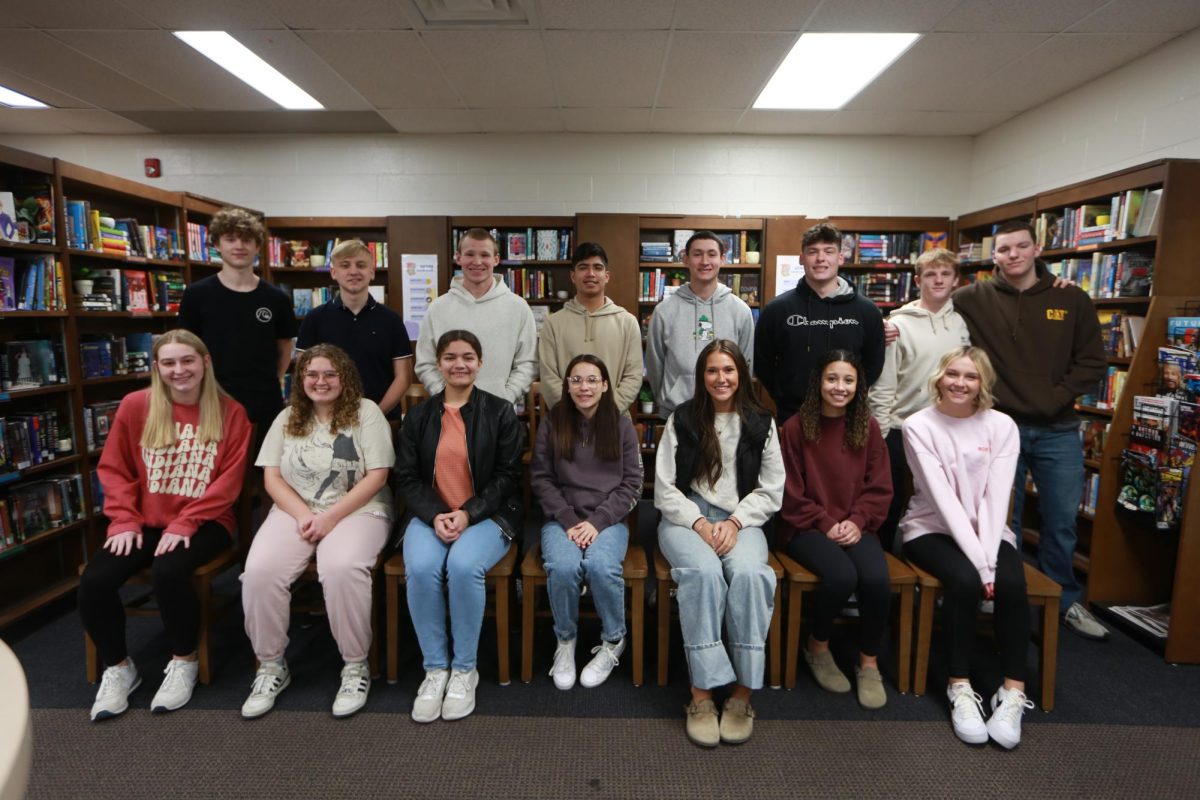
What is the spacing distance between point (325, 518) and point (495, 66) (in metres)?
2.78

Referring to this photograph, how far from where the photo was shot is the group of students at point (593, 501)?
204 cm

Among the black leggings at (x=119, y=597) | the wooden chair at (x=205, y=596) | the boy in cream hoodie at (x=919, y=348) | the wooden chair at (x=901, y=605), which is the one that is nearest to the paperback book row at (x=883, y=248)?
the boy in cream hoodie at (x=919, y=348)

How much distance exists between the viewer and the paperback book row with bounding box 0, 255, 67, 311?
257cm

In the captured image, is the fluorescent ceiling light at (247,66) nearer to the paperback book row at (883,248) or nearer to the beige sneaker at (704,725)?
the beige sneaker at (704,725)

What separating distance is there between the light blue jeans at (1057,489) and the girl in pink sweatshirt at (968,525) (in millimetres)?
507

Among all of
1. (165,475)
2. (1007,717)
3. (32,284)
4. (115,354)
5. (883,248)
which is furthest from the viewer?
(883,248)

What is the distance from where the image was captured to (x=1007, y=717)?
1906 mm

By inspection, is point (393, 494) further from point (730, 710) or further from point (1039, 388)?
point (1039, 388)

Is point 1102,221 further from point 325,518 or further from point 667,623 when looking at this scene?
point 325,518

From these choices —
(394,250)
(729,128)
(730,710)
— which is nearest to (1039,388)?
(730,710)

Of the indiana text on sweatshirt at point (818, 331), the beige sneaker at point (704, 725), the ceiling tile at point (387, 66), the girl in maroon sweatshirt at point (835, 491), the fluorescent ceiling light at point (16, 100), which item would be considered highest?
the fluorescent ceiling light at point (16, 100)

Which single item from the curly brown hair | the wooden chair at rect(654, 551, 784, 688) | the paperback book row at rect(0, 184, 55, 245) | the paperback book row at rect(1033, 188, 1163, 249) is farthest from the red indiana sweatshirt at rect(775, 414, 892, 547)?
the paperback book row at rect(0, 184, 55, 245)

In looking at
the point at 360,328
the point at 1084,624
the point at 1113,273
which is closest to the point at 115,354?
the point at 360,328

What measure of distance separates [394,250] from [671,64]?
2.65 meters
